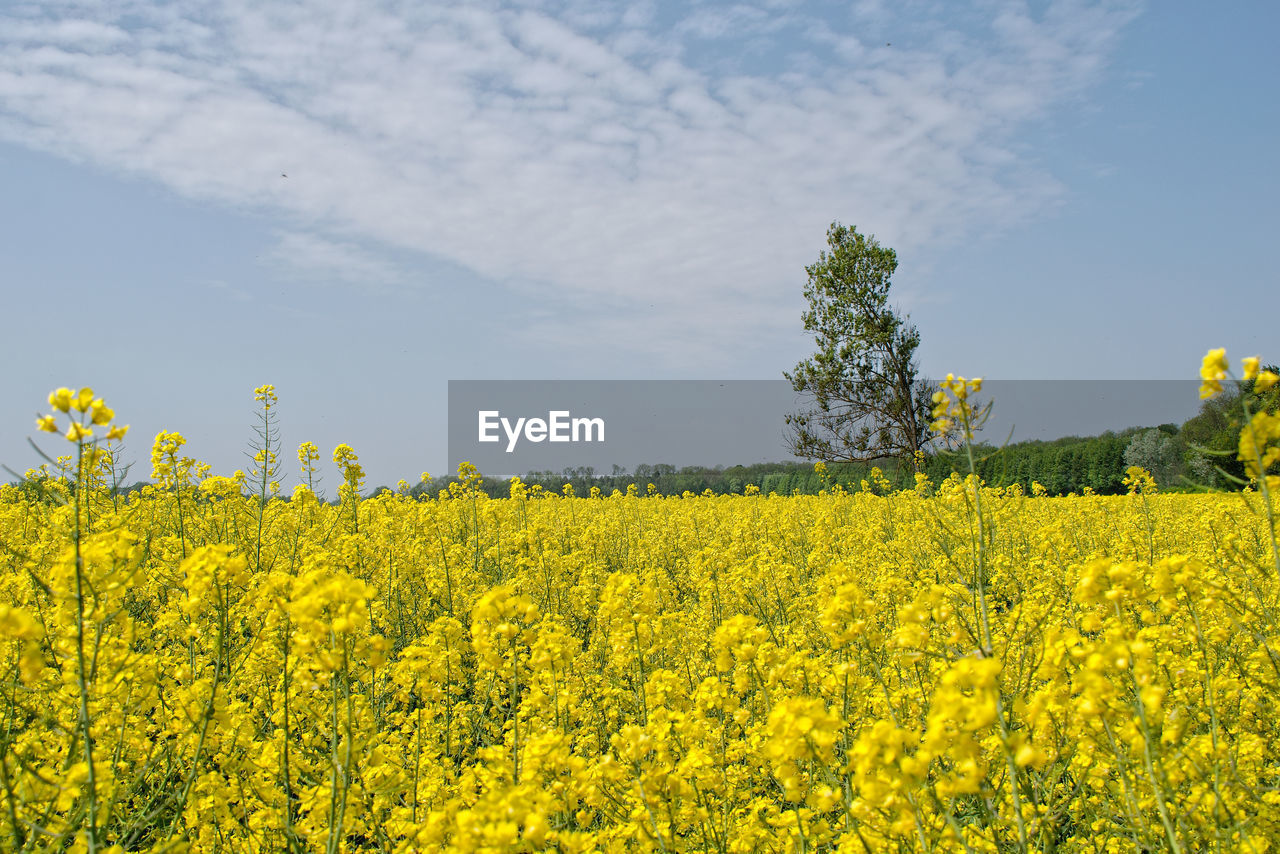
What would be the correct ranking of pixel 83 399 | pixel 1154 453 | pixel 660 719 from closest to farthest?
pixel 83 399 → pixel 660 719 → pixel 1154 453

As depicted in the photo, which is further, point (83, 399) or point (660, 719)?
point (660, 719)

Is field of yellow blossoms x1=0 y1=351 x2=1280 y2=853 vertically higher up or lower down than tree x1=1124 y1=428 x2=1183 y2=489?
lower down

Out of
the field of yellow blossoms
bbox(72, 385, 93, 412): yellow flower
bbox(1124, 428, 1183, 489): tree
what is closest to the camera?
the field of yellow blossoms

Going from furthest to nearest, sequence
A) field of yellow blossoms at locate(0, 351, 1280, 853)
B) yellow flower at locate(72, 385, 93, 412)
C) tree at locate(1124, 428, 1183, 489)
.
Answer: tree at locate(1124, 428, 1183, 489) < yellow flower at locate(72, 385, 93, 412) < field of yellow blossoms at locate(0, 351, 1280, 853)

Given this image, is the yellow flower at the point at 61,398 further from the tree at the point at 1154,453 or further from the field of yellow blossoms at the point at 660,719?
the tree at the point at 1154,453

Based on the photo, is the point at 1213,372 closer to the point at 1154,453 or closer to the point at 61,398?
the point at 61,398

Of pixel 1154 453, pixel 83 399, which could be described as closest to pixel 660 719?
pixel 83 399

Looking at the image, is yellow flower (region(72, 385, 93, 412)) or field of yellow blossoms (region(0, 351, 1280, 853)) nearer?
field of yellow blossoms (region(0, 351, 1280, 853))

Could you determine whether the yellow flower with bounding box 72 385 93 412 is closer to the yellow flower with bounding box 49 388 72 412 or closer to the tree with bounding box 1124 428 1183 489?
the yellow flower with bounding box 49 388 72 412

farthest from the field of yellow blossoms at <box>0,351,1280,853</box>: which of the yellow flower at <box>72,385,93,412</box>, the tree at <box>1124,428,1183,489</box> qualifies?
the tree at <box>1124,428,1183,489</box>

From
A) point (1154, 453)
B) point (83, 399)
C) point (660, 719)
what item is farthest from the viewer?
point (1154, 453)

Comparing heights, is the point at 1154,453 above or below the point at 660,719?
above

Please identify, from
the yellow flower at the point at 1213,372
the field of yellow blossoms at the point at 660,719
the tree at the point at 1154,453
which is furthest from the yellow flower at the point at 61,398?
the tree at the point at 1154,453

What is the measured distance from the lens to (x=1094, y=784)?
2467 mm
